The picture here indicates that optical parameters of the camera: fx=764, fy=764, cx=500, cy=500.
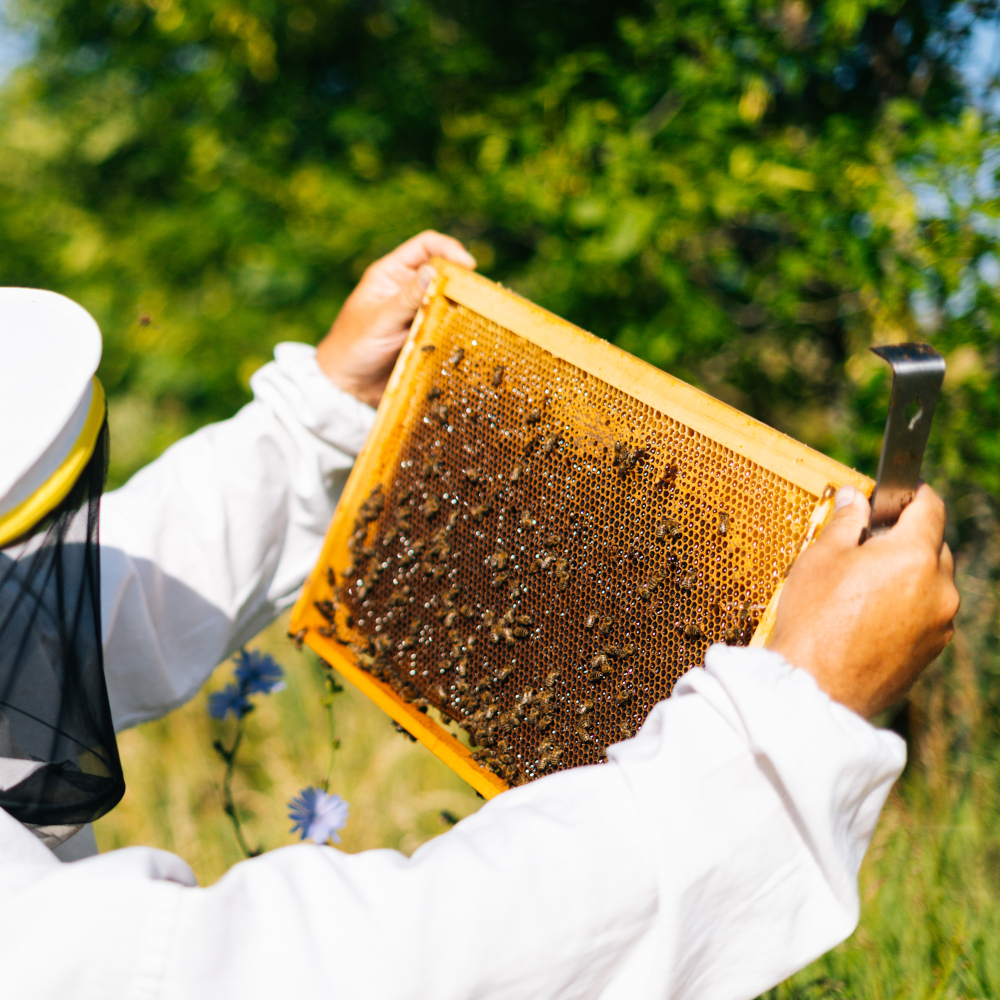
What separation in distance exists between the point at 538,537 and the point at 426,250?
3.69 feet

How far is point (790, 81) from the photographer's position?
3213 millimetres

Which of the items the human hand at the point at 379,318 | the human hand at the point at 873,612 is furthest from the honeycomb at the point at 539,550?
the human hand at the point at 379,318

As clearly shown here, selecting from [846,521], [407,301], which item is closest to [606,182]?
[407,301]

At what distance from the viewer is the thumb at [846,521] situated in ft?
4.22

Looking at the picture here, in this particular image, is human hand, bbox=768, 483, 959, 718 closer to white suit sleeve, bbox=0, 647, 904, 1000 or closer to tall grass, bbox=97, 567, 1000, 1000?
white suit sleeve, bbox=0, 647, 904, 1000

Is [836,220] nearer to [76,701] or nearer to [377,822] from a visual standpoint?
[76,701]

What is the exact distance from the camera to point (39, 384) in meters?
1.26

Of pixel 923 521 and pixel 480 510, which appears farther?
pixel 480 510

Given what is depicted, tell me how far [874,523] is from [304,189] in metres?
3.91

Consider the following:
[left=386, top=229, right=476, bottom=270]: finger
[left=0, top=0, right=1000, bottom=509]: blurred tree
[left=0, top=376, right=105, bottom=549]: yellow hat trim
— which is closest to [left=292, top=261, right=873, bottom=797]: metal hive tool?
[left=386, top=229, right=476, bottom=270]: finger

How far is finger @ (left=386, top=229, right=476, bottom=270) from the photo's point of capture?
2.39 m

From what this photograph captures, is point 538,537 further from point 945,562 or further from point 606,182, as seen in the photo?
point 606,182

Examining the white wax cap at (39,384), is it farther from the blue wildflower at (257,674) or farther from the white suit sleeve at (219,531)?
the blue wildflower at (257,674)

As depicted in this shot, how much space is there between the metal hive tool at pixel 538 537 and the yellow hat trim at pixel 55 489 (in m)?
0.89
